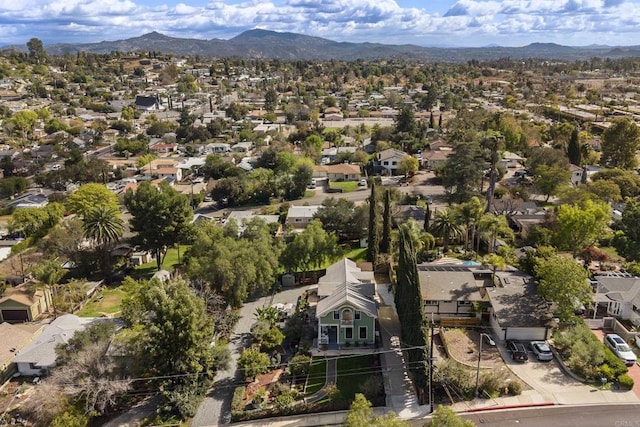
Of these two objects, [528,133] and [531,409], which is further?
[528,133]

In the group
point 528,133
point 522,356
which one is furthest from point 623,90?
point 522,356

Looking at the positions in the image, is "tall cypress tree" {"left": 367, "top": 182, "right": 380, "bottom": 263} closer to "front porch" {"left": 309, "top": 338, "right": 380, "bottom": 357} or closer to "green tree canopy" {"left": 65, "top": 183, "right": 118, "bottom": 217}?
"front porch" {"left": 309, "top": 338, "right": 380, "bottom": 357}

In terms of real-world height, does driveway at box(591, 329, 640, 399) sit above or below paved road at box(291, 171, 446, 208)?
above

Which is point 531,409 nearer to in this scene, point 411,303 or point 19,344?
point 411,303

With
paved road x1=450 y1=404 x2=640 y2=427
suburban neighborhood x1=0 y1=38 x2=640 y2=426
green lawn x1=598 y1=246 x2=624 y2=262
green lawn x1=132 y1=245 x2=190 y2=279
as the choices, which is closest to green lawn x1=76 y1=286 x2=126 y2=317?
suburban neighborhood x1=0 y1=38 x2=640 y2=426

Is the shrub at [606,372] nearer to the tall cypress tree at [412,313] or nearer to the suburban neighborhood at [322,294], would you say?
the suburban neighborhood at [322,294]

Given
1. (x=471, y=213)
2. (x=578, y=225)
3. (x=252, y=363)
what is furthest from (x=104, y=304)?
(x=578, y=225)
